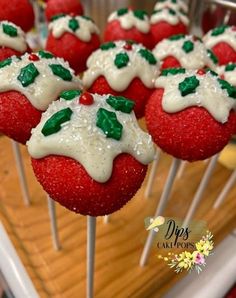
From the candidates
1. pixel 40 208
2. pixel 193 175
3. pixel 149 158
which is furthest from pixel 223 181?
pixel 149 158

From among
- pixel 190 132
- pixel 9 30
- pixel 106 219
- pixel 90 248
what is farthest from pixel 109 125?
pixel 106 219

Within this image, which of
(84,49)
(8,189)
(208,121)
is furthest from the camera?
(8,189)

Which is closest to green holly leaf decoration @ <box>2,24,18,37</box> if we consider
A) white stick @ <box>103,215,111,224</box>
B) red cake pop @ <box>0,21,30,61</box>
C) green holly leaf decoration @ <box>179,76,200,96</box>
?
red cake pop @ <box>0,21,30,61</box>

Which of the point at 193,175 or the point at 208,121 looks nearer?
the point at 208,121

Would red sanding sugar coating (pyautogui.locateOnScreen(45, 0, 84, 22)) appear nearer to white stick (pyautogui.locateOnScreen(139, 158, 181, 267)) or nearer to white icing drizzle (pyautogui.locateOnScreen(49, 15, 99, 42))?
white icing drizzle (pyautogui.locateOnScreen(49, 15, 99, 42))

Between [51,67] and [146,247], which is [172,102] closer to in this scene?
[51,67]
